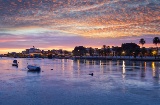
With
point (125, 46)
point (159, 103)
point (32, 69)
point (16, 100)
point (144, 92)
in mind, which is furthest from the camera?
point (125, 46)

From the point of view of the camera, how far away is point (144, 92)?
2469cm

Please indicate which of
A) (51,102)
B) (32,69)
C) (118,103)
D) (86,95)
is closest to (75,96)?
(86,95)

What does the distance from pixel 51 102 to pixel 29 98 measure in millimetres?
2714

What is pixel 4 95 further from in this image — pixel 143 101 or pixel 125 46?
pixel 125 46

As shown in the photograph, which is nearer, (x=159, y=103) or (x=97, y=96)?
(x=159, y=103)

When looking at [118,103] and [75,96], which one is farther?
[75,96]

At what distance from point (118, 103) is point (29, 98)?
796cm

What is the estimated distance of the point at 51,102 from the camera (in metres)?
20.5

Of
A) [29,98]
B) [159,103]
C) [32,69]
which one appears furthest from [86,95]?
[32,69]

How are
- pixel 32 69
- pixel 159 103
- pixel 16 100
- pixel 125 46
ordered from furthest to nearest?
pixel 125 46
pixel 32 69
pixel 16 100
pixel 159 103

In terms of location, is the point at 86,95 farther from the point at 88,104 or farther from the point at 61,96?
the point at 88,104

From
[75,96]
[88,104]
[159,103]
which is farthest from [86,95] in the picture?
[159,103]

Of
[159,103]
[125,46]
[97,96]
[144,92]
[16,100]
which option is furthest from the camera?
[125,46]

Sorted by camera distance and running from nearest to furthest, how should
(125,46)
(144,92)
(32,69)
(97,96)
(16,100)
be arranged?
(16,100) < (97,96) < (144,92) < (32,69) < (125,46)
